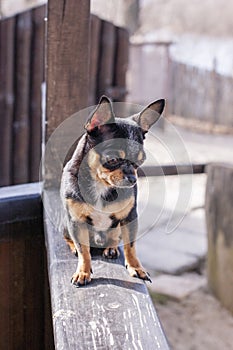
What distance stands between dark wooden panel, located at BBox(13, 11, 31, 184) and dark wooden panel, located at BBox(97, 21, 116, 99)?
18.8 inches

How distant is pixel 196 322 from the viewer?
271 centimetres

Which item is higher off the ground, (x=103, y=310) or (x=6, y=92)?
(x=6, y=92)

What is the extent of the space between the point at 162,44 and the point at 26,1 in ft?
7.17

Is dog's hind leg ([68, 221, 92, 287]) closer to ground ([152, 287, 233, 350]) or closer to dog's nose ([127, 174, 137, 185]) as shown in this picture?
dog's nose ([127, 174, 137, 185])

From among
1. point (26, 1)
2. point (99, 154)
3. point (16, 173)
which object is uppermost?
point (26, 1)

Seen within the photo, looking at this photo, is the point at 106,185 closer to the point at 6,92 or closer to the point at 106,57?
the point at 6,92

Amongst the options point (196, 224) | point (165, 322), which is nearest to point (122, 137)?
point (165, 322)

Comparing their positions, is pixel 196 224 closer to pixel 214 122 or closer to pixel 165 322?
pixel 165 322

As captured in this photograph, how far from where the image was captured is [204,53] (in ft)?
36.1

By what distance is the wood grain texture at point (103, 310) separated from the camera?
2.64ft

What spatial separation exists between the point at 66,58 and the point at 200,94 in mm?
8132

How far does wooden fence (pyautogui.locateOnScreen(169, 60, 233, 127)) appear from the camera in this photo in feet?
29.4

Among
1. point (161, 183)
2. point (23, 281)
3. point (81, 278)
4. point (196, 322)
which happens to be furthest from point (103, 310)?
point (196, 322)

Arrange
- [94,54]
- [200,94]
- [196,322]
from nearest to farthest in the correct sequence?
[196,322] < [94,54] < [200,94]
